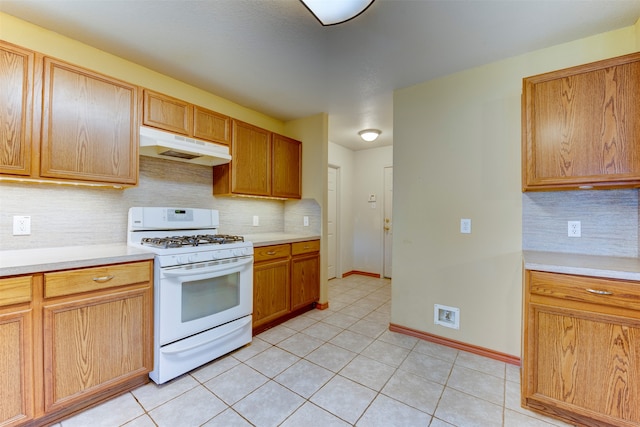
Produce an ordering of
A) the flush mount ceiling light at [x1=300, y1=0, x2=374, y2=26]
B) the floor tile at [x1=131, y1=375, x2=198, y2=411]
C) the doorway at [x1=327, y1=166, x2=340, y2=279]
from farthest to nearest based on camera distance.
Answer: the doorway at [x1=327, y1=166, x2=340, y2=279], the floor tile at [x1=131, y1=375, x2=198, y2=411], the flush mount ceiling light at [x1=300, y1=0, x2=374, y2=26]

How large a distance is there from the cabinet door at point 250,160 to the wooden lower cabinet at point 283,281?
68cm

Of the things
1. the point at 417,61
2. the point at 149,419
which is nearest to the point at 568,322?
the point at 417,61

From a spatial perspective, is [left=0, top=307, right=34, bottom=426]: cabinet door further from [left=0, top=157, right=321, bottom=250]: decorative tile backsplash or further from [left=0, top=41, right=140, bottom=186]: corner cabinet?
[left=0, top=41, right=140, bottom=186]: corner cabinet

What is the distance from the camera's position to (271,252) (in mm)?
2668

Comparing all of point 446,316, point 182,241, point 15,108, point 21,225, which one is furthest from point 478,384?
point 15,108

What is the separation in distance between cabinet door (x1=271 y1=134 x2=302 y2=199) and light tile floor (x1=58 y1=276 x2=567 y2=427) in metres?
1.60

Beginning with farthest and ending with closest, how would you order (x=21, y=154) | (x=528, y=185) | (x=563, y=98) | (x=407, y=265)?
(x=407, y=265)
(x=528, y=185)
(x=563, y=98)
(x=21, y=154)

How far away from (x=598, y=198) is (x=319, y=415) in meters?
2.30

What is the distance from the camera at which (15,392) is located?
1326 mm

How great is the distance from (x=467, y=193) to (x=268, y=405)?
2.17 metres

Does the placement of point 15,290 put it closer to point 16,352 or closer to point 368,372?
point 16,352

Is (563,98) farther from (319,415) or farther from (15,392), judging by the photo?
(15,392)

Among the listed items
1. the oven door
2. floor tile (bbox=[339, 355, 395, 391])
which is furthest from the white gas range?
floor tile (bbox=[339, 355, 395, 391])

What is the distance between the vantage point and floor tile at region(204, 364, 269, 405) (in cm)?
171
